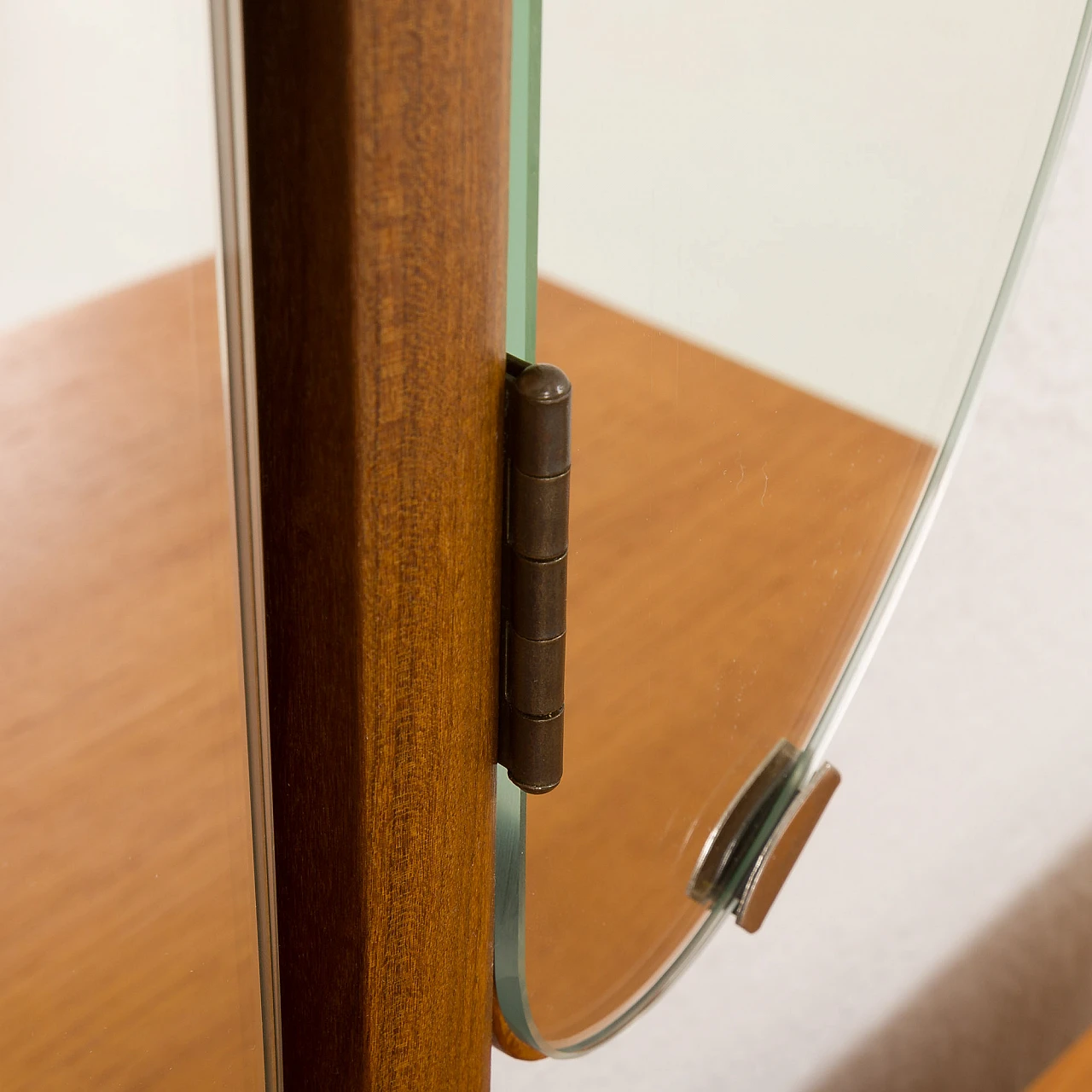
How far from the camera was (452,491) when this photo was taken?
20 centimetres

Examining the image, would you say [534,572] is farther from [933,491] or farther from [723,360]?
[933,491]

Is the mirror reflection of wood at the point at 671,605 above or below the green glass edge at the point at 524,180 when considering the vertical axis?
below

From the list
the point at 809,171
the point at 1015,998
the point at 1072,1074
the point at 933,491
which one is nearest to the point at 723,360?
the point at 809,171

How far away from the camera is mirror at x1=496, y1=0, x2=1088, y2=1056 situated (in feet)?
0.70

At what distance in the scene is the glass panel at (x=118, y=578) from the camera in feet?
0.59

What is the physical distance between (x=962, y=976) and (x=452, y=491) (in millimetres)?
972

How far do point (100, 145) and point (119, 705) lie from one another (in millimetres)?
88

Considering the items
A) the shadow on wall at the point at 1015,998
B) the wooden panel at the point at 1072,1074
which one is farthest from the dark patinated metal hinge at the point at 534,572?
the shadow on wall at the point at 1015,998

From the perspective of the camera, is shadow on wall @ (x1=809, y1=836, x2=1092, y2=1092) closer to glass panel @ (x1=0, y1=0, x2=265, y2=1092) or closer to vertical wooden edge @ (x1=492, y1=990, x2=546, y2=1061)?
vertical wooden edge @ (x1=492, y1=990, x2=546, y2=1061)

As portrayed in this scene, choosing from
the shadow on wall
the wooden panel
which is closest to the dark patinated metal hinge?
the wooden panel

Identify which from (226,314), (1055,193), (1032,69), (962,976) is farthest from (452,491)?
(962,976)

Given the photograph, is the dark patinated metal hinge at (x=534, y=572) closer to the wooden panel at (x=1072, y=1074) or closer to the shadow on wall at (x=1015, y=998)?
the wooden panel at (x=1072, y=1074)

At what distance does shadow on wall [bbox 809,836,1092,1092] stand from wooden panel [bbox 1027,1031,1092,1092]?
250mm

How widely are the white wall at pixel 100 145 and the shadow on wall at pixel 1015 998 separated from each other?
98cm
